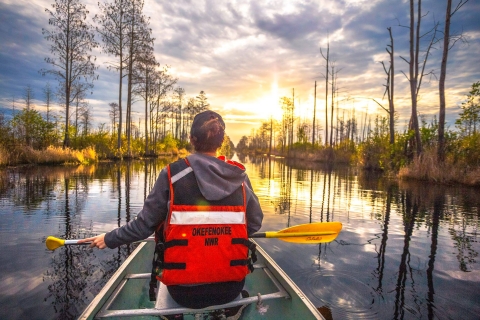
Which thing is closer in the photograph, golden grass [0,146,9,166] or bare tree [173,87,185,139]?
golden grass [0,146,9,166]

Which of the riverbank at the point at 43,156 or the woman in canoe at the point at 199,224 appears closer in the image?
the woman in canoe at the point at 199,224

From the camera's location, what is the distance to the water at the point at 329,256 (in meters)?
3.17

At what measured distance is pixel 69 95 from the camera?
2170 centimetres

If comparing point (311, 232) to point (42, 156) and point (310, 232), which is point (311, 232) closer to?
point (310, 232)

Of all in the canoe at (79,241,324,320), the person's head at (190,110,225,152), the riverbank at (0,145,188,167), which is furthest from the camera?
the riverbank at (0,145,188,167)

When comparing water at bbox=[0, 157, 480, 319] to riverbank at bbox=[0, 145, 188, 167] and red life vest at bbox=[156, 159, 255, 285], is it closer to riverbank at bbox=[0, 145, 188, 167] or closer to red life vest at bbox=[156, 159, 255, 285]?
red life vest at bbox=[156, 159, 255, 285]

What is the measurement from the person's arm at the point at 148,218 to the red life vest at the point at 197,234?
3.2 inches

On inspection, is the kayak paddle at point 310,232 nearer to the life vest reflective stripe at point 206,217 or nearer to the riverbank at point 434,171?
the life vest reflective stripe at point 206,217

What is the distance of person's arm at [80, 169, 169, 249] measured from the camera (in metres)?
1.80

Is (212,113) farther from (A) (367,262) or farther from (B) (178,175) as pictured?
(A) (367,262)

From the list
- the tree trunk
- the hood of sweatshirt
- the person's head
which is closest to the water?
the hood of sweatshirt

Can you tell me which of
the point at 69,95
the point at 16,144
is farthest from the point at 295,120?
the point at 16,144

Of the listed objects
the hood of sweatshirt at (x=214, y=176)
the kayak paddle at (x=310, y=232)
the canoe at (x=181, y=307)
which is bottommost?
the canoe at (x=181, y=307)

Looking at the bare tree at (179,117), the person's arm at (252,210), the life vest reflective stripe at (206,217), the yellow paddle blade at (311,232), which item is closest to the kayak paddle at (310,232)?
the yellow paddle blade at (311,232)
